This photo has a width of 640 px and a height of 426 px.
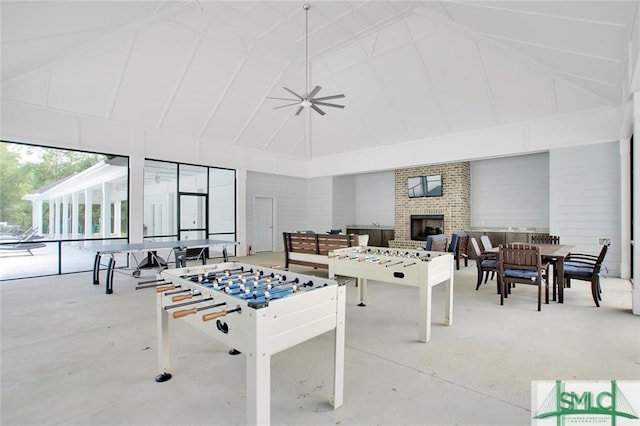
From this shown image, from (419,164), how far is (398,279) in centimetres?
648

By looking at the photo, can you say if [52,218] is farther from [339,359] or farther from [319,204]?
[319,204]

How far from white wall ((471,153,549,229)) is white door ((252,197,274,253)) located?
21.0 ft

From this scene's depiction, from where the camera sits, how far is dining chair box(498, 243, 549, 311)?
424 cm

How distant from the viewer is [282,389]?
226cm

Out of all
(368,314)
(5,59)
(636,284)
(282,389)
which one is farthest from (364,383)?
(5,59)

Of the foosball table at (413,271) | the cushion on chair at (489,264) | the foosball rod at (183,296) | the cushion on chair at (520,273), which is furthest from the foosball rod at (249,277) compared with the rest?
the cushion on chair at (489,264)

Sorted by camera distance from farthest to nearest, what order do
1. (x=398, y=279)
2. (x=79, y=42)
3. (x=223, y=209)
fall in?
1. (x=223, y=209)
2. (x=79, y=42)
3. (x=398, y=279)

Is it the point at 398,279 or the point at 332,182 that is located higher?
the point at 332,182

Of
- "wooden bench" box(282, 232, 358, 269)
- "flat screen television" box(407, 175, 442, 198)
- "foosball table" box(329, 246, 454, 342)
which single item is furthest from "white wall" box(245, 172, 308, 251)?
"foosball table" box(329, 246, 454, 342)

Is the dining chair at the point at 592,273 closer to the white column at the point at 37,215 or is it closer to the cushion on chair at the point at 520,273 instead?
the cushion on chair at the point at 520,273

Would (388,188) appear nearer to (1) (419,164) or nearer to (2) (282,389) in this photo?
(1) (419,164)

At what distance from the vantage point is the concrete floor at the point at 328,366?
78.8 inches

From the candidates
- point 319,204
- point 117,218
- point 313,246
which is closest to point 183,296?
point 313,246

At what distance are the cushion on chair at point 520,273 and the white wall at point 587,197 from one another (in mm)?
3259
